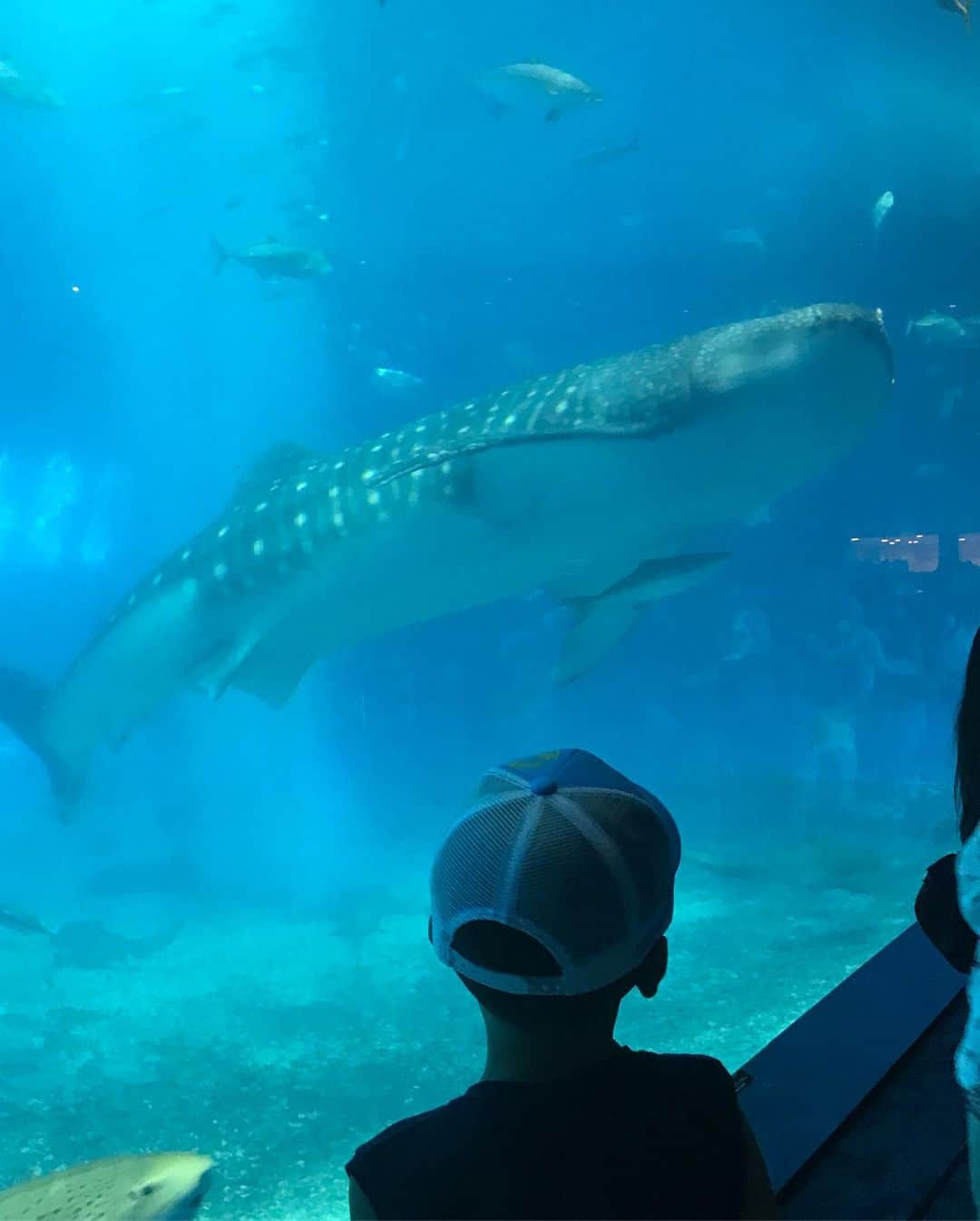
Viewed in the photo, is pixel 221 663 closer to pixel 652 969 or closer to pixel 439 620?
pixel 652 969

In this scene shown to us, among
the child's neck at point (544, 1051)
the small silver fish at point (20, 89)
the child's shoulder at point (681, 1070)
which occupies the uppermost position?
the child's neck at point (544, 1051)

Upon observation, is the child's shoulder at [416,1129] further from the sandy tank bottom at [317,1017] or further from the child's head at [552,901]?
the sandy tank bottom at [317,1017]

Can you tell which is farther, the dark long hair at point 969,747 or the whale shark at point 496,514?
the whale shark at point 496,514

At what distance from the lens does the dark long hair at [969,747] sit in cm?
147

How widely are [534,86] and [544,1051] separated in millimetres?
10770

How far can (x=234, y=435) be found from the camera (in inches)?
1316

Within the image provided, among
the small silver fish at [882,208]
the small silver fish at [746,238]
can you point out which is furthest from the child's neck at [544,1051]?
the small silver fish at [746,238]

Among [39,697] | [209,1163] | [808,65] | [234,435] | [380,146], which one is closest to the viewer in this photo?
[209,1163]

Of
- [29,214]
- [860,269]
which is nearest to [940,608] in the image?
[860,269]

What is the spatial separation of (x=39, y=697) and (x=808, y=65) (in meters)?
14.3

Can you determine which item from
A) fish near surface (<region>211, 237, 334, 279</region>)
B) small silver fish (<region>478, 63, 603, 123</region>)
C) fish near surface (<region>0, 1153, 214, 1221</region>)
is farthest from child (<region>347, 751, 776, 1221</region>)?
fish near surface (<region>211, 237, 334, 279</region>)

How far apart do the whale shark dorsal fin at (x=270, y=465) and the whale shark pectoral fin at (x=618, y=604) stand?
6.94 feet

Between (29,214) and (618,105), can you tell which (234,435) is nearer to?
(29,214)

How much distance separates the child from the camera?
911mm
